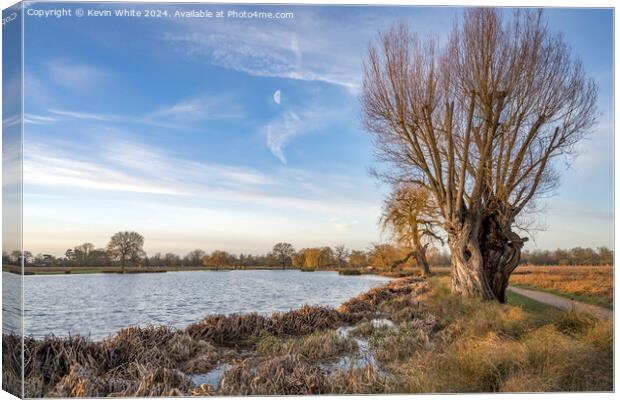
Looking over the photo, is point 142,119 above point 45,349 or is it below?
above

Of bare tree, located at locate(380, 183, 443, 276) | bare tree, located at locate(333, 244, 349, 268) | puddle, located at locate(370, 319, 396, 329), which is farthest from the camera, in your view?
bare tree, located at locate(380, 183, 443, 276)

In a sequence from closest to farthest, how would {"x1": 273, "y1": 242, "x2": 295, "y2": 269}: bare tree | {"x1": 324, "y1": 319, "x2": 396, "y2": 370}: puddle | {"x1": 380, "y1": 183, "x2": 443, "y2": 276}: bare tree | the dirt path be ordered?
{"x1": 324, "y1": 319, "x2": 396, "y2": 370}: puddle < the dirt path < {"x1": 273, "y1": 242, "x2": 295, "y2": 269}: bare tree < {"x1": 380, "y1": 183, "x2": 443, "y2": 276}: bare tree

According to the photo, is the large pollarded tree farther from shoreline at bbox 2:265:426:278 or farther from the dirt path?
shoreline at bbox 2:265:426:278

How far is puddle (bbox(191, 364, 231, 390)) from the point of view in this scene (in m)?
4.62

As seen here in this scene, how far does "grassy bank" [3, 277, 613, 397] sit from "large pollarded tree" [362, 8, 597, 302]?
1.93 metres

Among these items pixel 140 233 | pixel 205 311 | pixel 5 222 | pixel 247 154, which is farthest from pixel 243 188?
pixel 5 222

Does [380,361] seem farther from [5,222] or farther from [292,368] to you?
[5,222]

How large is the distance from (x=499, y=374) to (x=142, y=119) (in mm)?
4490

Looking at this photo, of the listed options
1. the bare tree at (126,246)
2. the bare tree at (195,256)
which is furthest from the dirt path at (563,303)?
the bare tree at (126,246)

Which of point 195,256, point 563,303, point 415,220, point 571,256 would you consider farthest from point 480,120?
point 195,256

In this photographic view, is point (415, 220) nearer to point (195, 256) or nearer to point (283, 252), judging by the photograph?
point (283, 252)

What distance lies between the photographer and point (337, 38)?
5.18 metres

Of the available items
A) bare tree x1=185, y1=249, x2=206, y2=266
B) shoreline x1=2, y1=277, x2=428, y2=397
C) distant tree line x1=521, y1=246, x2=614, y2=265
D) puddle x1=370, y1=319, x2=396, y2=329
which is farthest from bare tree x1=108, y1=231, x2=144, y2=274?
distant tree line x1=521, y1=246, x2=614, y2=265

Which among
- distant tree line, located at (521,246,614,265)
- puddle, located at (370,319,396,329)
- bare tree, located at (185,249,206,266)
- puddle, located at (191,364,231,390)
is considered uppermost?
bare tree, located at (185,249,206,266)
